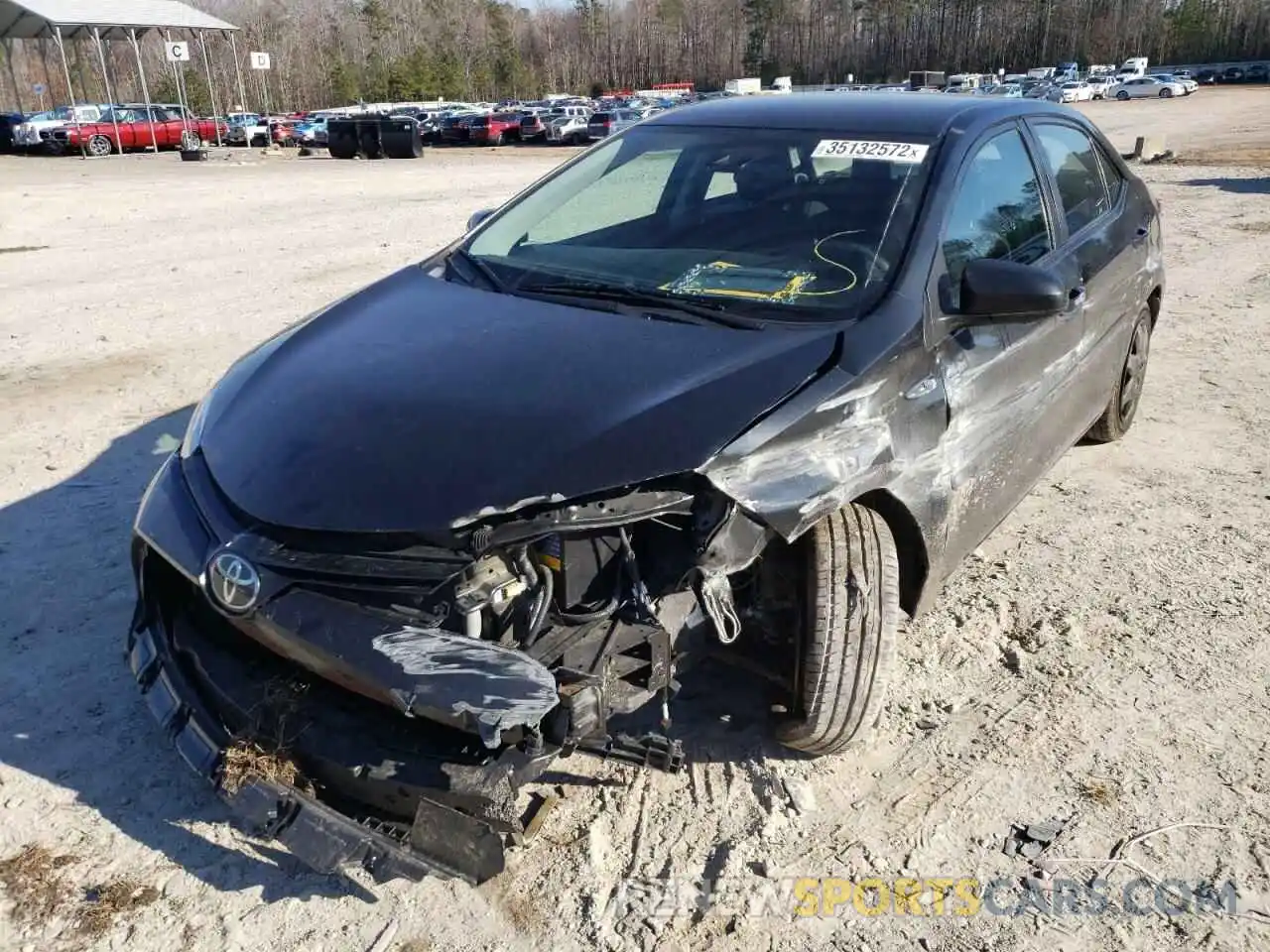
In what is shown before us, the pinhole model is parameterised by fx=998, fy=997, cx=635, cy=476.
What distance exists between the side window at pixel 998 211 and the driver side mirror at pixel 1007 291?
73 mm

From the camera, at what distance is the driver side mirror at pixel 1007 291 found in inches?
113

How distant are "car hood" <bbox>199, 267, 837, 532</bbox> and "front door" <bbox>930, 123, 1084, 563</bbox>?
1.74 ft

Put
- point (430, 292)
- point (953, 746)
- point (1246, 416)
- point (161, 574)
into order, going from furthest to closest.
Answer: point (1246, 416) < point (430, 292) < point (953, 746) < point (161, 574)

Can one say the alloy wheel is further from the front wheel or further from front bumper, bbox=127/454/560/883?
the front wheel

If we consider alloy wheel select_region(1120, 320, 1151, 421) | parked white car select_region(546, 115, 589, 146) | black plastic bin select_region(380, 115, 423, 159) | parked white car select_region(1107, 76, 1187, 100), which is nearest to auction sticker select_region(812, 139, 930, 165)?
alloy wheel select_region(1120, 320, 1151, 421)

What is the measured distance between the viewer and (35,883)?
2.45 metres

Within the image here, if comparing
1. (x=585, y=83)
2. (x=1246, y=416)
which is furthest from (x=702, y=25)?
(x=1246, y=416)

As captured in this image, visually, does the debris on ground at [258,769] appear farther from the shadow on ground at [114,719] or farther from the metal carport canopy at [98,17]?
the metal carport canopy at [98,17]

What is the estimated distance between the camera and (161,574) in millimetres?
2660

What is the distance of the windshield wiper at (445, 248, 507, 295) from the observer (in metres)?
3.32

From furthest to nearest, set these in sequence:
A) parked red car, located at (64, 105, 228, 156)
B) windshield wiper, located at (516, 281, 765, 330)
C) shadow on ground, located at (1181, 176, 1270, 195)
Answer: parked red car, located at (64, 105, 228, 156) < shadow on ground, located at (1181, 176, 1270, 195) < windshield wiper, located at (516, 281, 765, 330)

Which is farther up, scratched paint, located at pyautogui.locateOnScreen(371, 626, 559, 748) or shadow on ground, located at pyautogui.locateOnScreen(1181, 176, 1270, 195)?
scratched paint, located at pyautogui.locateOnScreen(371, 626, 559, 748)

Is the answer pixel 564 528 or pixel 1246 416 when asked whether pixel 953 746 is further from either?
pixel 1246 416

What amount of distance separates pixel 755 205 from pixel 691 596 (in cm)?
159
